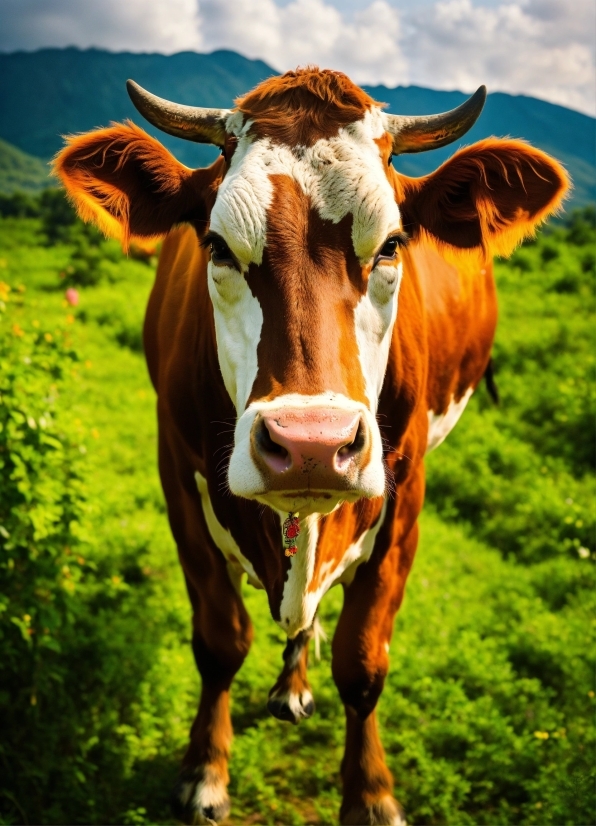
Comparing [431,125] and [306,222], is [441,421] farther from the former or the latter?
[306,222]

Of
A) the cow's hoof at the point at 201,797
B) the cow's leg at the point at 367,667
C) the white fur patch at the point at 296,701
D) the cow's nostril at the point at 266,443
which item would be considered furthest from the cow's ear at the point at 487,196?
the cow's hoof at the point at 201,797

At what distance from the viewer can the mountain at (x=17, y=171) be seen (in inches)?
579

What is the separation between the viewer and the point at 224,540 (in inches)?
122

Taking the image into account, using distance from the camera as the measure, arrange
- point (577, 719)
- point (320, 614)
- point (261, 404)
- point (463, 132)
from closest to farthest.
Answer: point (261, 404) → point (463, 132) → point (577, 719) → point (320, 614)

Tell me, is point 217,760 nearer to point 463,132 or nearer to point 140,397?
point 463,132

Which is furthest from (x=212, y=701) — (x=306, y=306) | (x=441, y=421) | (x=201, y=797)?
(x=306, y=306)

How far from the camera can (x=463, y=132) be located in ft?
8.65

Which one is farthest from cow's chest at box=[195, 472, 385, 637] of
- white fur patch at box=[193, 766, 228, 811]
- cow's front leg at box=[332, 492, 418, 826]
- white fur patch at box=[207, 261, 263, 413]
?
white fur patch at box=[193, 766, 228, 811]

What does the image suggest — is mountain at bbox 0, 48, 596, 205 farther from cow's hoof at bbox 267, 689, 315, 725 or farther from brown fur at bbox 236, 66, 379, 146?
cow's hoof at bbox 267, 689, 315, 725

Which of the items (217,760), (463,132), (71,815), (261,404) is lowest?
(71,815)

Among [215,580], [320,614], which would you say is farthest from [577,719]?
[215,580]

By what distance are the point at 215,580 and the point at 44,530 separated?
0.70m

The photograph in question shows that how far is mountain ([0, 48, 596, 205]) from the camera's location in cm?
1187

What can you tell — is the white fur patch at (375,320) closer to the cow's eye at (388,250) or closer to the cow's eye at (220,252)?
the cow's eye at (388,250)
